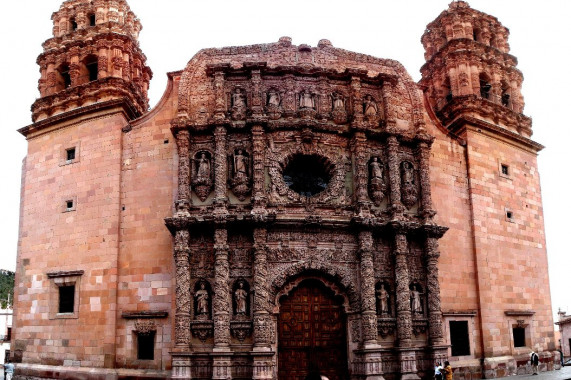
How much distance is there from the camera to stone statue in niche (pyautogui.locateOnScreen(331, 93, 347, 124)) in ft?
65.7

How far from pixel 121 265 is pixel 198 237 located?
2968mm

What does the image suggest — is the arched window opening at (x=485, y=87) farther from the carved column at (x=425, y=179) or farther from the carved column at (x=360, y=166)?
the carved column at (x=360, y=166)

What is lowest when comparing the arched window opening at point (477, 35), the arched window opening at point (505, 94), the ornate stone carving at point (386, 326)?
the ornate stone carving at point (386, 326)

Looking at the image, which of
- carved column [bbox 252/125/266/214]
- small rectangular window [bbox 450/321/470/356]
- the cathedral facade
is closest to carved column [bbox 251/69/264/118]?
the cathedral facade

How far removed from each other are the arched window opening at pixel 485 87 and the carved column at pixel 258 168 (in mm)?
11280

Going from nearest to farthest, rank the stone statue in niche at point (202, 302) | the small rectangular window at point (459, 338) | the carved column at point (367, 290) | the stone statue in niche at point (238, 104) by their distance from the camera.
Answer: the stone statue in niche at point (202, 302)
the carved column at point (367, 290)
the stone statue in niche at point (238, 104)
the small rectangular window at point (459, 338)

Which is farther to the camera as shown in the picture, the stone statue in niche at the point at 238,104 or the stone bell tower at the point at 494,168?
the stone bell tower at the point at 494,168

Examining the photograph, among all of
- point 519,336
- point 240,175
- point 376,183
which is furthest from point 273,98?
point 519,336

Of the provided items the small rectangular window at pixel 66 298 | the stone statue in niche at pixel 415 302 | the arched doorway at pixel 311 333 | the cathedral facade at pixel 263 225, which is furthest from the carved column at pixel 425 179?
the small rectangular window at pixel 66 298

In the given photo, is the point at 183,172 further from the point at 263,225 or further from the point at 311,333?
the point at 311,333

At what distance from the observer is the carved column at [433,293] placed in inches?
738

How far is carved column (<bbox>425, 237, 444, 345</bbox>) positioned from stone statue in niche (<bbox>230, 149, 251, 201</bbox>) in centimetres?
658

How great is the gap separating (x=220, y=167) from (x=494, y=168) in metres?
11.5

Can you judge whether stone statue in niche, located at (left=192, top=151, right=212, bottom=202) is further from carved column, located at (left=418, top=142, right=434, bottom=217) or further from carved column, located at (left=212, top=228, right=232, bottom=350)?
carved column, located at (left=418, top=142, right=434, bottom=217)
